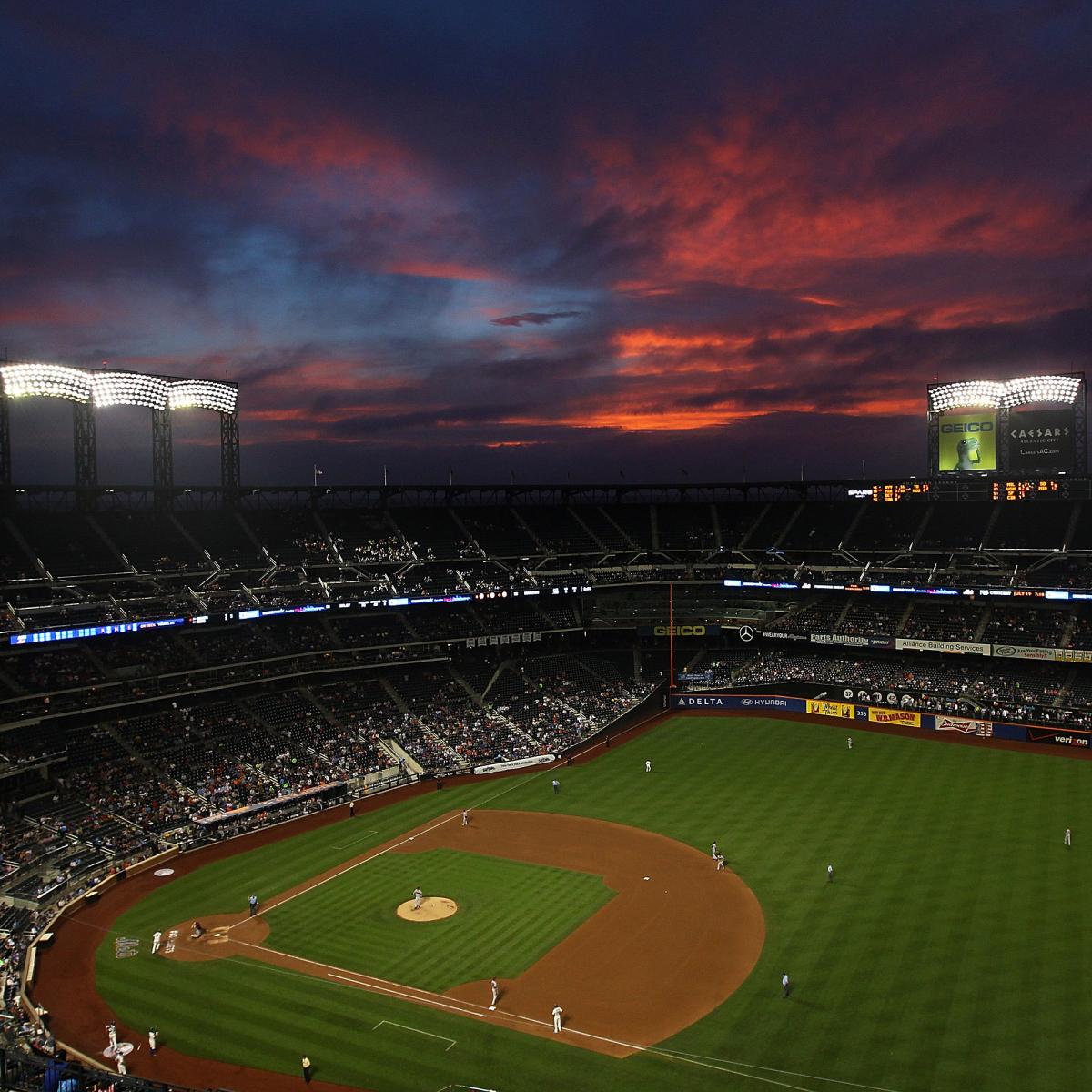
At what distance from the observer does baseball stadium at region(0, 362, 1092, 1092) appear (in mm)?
25484

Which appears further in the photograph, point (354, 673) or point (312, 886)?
point (354, 673)

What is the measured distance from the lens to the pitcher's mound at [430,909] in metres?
32.9

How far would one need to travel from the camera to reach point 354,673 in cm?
6166

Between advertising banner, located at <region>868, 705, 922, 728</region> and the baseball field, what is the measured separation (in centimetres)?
1067

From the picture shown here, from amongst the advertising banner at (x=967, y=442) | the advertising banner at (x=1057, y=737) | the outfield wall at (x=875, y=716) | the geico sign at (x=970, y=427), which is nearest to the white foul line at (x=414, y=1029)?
the outfield wall at (x=875, y=716)

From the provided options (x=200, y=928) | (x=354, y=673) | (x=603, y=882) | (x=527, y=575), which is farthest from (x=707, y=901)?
(x=527, y=575)

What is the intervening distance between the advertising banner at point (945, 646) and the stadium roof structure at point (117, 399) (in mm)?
49394

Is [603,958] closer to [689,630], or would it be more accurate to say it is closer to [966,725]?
[966,725]

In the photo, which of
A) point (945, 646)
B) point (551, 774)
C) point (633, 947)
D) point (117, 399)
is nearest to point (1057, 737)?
point (945, 646)

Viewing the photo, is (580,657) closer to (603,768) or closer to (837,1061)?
(603,768)

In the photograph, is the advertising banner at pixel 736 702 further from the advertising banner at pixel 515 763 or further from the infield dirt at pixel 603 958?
the infield dirt at pixel 603 958

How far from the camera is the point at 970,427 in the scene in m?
66.1

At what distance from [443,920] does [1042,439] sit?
54481 mm

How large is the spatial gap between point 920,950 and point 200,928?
24.6 metres
